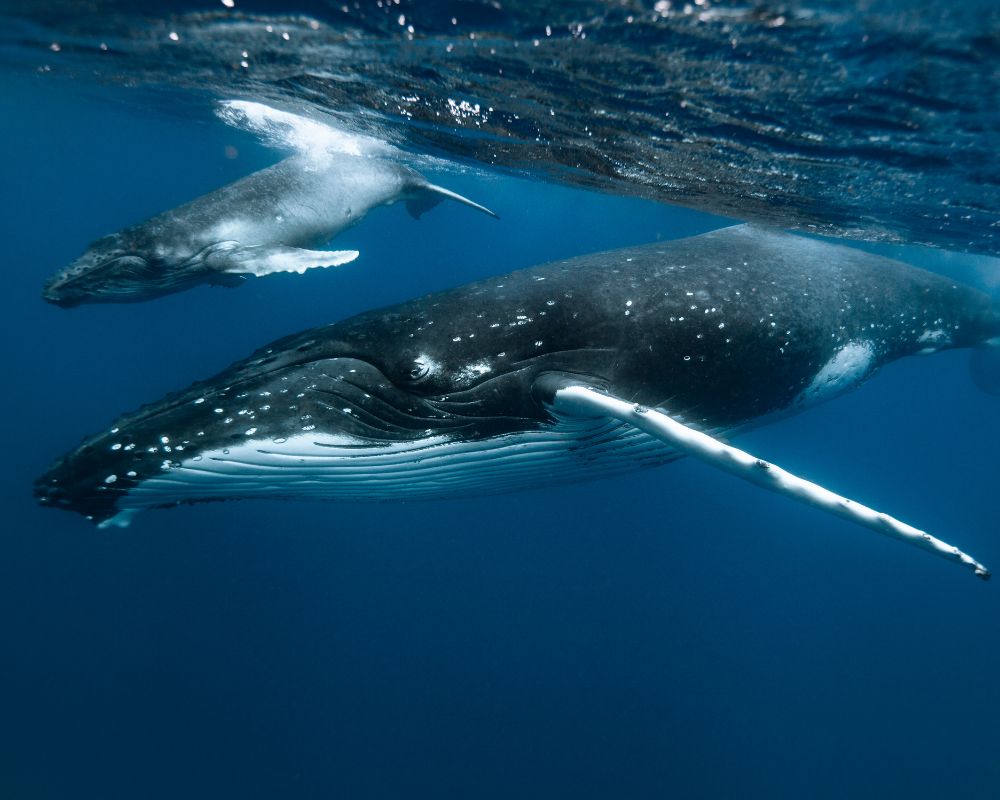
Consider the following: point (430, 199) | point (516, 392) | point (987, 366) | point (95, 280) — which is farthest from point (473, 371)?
point (987, 366)

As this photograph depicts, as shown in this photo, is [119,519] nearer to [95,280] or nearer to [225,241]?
[95,280]

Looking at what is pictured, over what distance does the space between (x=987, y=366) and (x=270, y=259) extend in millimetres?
16734

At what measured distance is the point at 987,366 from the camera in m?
15.3

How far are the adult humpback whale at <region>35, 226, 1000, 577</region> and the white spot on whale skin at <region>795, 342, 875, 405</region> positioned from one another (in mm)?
65

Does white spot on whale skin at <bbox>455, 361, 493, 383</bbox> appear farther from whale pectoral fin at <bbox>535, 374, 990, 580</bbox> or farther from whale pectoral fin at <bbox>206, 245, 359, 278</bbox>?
whale pectoral fin at <bbox>206, 245, 359, 278</bbox>

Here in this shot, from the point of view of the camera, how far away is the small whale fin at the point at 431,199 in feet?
52.6

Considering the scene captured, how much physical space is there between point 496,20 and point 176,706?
25.1 metres

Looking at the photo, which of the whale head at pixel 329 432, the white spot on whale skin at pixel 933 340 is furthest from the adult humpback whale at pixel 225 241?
the white spot on whale skin at pixel 933 340

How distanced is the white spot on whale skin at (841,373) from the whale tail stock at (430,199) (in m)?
9.59

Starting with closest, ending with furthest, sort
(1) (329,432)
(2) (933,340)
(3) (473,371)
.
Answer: (1) (329,432) → (3) (473,371) → (2) (933,340)

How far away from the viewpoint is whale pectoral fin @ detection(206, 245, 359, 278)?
8992 millimetres

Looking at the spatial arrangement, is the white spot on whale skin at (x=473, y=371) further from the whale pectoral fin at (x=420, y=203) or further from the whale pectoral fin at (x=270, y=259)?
the whale pectoral fin at (x=420, y=203)

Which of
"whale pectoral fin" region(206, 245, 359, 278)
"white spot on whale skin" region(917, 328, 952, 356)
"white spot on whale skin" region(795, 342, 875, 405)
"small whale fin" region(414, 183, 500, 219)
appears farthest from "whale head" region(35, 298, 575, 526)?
"small whale fin" region(414, 183, 500, 219)

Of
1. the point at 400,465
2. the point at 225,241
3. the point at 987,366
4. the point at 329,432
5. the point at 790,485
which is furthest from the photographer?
the point at 987,366
